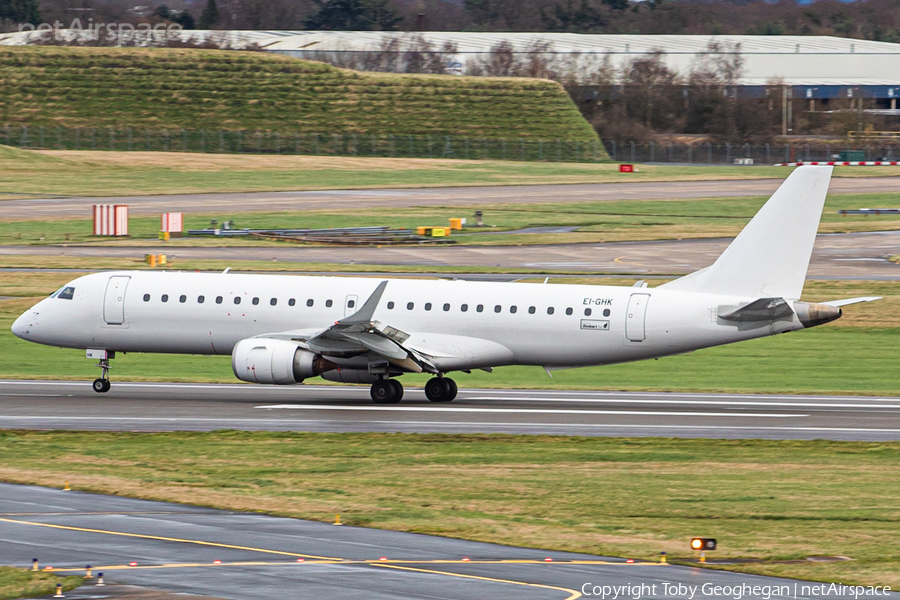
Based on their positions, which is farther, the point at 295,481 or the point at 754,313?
the point at 754,313

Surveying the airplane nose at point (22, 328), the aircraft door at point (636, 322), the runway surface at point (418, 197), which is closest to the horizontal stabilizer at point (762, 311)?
the aircraft door at point (636, 322)

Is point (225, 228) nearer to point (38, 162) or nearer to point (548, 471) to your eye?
point (38, 162)

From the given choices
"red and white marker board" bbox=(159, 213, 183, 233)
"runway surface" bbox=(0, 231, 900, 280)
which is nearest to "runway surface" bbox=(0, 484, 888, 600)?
"runway surface" bbox=(0, 231, 900, 280)

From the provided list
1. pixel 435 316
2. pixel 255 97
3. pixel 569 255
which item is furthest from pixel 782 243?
pixel 255 97

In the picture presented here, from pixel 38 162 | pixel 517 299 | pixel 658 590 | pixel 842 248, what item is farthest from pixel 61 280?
pixel 38 162

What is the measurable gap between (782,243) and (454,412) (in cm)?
975

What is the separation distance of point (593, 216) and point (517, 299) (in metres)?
61.7

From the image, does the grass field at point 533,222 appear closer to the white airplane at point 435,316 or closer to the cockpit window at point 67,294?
the cockpit window at point 67,294

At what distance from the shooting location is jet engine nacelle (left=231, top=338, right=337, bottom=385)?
3400cm

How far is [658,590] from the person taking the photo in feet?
52.5

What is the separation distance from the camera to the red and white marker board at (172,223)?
3211 inches

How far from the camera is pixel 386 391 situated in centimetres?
3541

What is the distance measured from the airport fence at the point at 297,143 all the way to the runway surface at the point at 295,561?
132542mm

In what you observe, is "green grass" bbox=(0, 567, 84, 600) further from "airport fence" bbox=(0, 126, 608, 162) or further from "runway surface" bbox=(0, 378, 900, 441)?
"airport fence" bbox=(0, 126, 608, 162)
